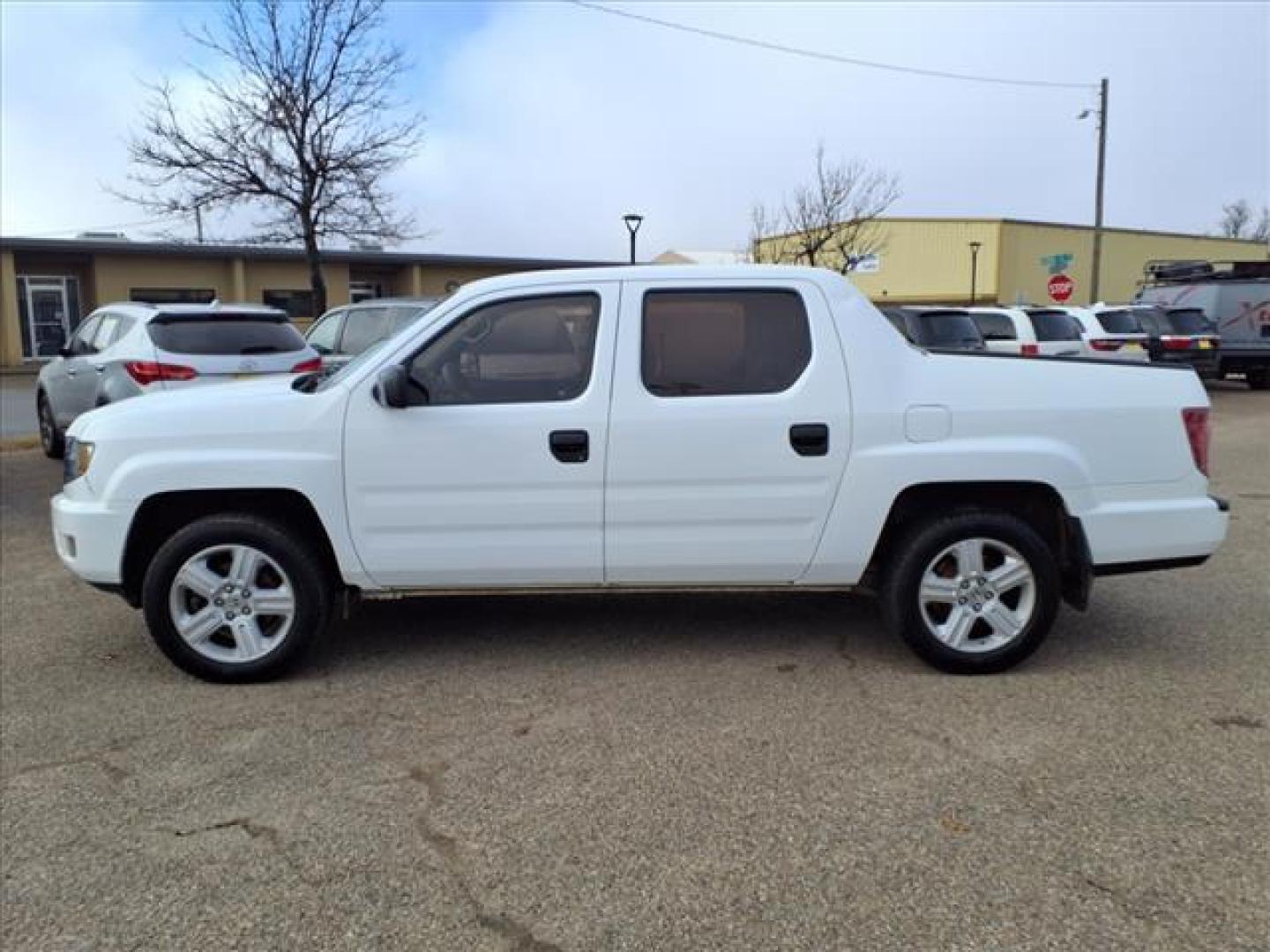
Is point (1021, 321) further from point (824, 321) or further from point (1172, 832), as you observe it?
point (1172, 832)

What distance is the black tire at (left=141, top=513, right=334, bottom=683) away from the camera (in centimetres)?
439

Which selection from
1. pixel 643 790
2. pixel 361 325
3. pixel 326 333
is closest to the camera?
pixel 643 790

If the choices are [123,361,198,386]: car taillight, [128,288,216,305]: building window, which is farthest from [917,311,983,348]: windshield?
[128,288,216,305]: building window

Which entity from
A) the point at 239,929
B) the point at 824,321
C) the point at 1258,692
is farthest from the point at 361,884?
the point at 1258,692

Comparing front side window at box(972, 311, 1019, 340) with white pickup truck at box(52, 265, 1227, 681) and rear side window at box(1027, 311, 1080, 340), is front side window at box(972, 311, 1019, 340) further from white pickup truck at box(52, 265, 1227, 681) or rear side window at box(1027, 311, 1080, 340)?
white pickup truck at box(52, 265, 1227, 681)

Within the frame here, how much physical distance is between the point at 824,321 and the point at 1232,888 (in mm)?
2575

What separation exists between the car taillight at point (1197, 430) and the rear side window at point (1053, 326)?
12.8 m

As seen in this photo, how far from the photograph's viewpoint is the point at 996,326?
54.7 feet

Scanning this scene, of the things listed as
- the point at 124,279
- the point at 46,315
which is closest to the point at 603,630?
the point at 124,279

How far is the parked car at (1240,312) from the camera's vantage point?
20.5 metres

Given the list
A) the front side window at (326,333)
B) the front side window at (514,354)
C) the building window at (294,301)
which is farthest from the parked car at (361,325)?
the building window at (294,301)

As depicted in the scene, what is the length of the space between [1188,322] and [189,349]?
1807cm

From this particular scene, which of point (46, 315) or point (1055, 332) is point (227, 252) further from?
point (1055, 332)

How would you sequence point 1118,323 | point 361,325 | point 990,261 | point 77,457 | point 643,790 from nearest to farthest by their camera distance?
point 643,790 < point 77,457 < point 361,325 < point 1118,323 < point 990,261
